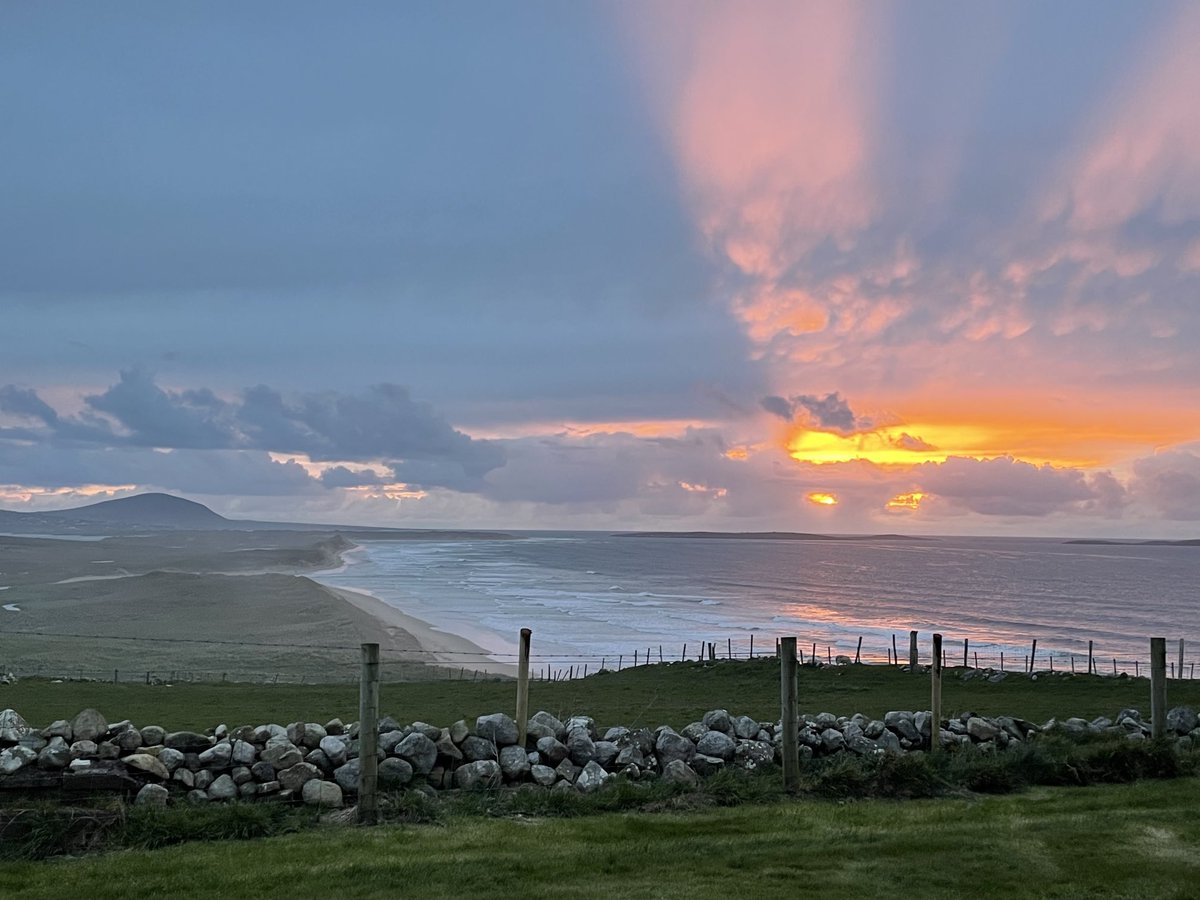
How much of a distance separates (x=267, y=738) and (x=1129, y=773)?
9.95m

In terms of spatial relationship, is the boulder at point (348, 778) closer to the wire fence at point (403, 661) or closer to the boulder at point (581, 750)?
the boulder at point (581, 750)

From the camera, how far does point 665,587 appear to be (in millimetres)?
103812

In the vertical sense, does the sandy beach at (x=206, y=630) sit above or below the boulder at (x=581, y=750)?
below

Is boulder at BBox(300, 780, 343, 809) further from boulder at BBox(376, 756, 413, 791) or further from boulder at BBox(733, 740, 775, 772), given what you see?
boulder at BBox(733, 740, 775, 772)

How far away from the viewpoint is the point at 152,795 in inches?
353

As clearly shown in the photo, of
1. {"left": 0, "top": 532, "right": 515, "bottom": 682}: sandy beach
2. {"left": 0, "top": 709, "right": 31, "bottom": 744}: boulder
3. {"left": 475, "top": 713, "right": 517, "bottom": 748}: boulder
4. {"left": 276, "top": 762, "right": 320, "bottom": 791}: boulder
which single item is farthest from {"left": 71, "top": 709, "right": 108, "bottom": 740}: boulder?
{"left": 0, "top": 532, "right": 515, "bottom": 682}: sandy beach

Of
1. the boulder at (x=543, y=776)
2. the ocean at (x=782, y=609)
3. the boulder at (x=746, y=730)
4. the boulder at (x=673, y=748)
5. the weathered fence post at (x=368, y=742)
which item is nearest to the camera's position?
the weathered fence post at (x=368, y=742)

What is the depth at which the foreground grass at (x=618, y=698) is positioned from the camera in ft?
63.4

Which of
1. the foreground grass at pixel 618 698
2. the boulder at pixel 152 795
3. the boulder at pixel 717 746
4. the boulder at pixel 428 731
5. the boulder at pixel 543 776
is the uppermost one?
the boulder at pixel 428 731

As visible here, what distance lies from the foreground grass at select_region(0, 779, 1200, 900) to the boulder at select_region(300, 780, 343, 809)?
2.30ft

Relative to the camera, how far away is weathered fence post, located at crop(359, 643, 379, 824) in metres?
8.67

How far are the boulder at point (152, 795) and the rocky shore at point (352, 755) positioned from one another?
0.01 meters

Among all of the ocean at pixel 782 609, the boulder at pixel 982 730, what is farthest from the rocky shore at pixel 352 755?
the ocean at pixel 782 609

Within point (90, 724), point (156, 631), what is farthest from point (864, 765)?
point (156, 631)
